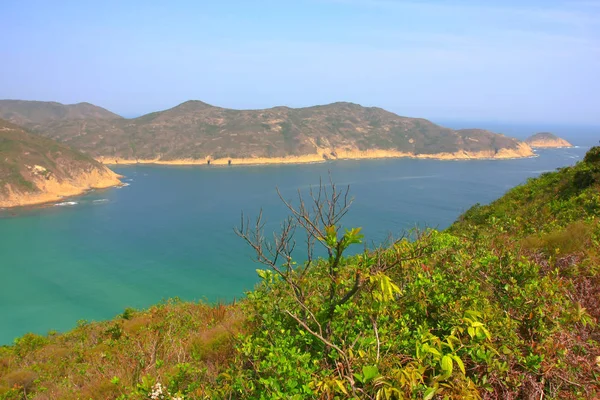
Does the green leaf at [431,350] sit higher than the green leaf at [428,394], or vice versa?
the green leaf at [431,350]

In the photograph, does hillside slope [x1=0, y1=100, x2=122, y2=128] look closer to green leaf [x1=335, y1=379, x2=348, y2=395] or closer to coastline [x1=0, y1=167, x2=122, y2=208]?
coastline [x1=0, y1=167, x2=122, y2=208]

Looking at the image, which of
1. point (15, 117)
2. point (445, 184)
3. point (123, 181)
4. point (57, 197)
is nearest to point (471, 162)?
point (445, 184)

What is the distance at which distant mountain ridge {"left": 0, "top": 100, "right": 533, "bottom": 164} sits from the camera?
104062mm

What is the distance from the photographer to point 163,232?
43.2 metres

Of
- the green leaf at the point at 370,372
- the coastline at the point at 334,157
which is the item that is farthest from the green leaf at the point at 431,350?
the coastline at the point at 334,157

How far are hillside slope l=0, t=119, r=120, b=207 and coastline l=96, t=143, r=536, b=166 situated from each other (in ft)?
97.3

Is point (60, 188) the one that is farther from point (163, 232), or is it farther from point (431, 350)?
point (431, 350)

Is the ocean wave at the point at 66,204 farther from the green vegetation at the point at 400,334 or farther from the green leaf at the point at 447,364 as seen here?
the green leaf at the point at 447,364

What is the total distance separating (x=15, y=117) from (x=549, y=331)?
589 feet

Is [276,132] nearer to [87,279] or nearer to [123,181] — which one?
[123,181]

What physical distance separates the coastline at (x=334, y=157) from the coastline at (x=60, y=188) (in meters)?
27.9

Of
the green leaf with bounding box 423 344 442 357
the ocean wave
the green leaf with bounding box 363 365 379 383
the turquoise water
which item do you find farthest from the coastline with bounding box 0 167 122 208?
the green leaf with bounding box 423 344 442 357

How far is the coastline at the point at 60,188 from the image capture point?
5331cm

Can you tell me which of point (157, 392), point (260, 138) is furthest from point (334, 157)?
point (157, 392)
